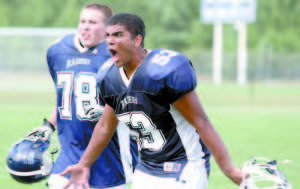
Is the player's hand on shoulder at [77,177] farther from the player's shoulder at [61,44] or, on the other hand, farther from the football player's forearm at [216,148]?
the player's shoulder at [61,44]

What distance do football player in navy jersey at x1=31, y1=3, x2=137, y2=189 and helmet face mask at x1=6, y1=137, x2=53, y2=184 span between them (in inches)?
3.9

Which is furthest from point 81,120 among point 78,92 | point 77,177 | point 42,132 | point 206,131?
point 206,131

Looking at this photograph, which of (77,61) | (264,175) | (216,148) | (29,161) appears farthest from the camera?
(77,61)

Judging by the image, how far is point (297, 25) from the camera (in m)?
50.6

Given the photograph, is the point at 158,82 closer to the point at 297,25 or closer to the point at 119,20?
the point at 119,20

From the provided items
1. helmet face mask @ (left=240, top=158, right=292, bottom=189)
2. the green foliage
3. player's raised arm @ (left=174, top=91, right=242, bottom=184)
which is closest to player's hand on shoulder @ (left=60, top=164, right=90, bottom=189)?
player's raised arm @ (left=174, top=91, right=242, bottom=184)

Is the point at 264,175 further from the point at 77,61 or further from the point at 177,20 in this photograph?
the point at 177,20

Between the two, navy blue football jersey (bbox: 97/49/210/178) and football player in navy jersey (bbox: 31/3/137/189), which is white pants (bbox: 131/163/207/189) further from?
football player in navy jersey (bbox: 31/3/137/189)

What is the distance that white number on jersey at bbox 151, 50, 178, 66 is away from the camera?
366 centimetres

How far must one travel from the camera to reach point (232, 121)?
17.1 meters

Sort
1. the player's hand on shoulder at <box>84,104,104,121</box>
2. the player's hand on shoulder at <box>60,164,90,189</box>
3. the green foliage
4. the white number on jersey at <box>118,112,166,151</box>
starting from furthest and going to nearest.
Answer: the green foliage → the player's hand on shoulder at <box>84,104,104,121</box> → the player's hand on shoulder at <box>60,164,90,189</box> → the white number on jersey at <box>118,112,166,151</box>

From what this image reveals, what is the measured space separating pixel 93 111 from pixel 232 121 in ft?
42.0

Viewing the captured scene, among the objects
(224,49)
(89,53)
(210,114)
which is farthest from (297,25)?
(89,53)

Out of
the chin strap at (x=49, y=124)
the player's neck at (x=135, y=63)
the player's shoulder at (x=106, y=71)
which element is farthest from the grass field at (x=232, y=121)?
the player's neck at (x=135, y=63)
